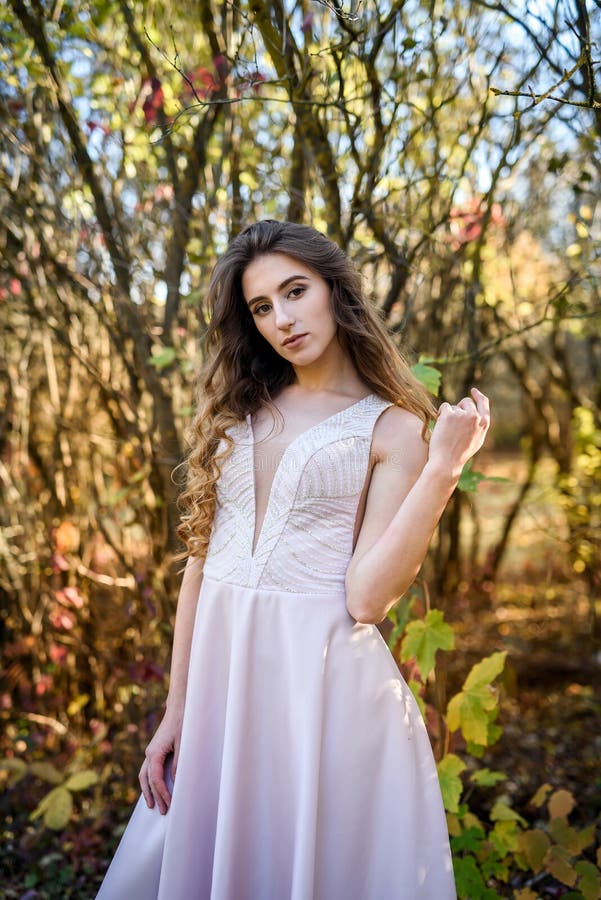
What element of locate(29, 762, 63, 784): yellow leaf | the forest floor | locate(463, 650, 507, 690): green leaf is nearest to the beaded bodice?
locate(463, 650, 507, 690): green leaf

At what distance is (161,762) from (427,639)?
2.53ft

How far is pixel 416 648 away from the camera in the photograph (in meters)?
2.00

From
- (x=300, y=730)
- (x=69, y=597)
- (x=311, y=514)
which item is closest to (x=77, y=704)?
(x=69, y=597)

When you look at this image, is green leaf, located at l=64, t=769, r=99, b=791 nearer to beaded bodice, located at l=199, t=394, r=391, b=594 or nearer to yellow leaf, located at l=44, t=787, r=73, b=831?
yellow leaf, located at l=44, t=787, r=73, b=831

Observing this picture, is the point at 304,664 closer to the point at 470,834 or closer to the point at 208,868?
the point at 208,868

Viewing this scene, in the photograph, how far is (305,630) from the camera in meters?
1.56

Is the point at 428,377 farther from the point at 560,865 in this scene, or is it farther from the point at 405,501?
the point at 560,865

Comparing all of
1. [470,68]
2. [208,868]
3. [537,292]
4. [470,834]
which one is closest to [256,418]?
[208,868]

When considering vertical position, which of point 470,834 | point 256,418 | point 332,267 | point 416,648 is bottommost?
point 470,834

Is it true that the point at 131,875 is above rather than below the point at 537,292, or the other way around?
below

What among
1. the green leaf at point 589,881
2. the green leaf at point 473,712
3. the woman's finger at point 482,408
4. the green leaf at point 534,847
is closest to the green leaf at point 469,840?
the green leaf at point 534,847

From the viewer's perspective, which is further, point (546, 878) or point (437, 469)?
point (546, 878)

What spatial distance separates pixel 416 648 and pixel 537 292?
365 centimetres

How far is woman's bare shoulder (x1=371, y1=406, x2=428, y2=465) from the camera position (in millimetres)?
1589
